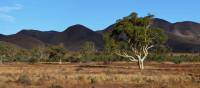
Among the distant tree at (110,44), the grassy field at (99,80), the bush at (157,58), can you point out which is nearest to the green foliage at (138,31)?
the distant tree at (110,44)

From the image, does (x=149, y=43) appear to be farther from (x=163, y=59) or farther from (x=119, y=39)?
(x=163, y=59)

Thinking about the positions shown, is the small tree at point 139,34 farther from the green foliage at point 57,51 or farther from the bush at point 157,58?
the bush at point 157,58

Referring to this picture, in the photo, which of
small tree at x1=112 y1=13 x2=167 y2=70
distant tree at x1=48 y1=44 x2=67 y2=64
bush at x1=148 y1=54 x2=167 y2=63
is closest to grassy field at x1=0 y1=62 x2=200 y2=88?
small tree at x1=112 y1=13 x2=167 y2=70

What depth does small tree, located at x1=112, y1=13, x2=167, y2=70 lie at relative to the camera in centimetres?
7388

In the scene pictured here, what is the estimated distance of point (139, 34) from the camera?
73.8 metres

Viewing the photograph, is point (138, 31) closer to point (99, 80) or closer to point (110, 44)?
point (110, 44)

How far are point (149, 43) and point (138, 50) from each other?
2462mm

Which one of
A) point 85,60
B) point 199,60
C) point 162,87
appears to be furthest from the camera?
point 85,60

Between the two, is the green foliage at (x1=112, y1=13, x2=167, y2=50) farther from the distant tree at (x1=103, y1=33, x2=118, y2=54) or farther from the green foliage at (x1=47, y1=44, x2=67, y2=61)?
the green foliage at (x1=47, y1=44, x2=67, y2=61)

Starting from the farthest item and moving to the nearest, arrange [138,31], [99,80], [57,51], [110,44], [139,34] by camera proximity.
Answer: [57,51], [110,44], [139,34], [138,31], [99,80]

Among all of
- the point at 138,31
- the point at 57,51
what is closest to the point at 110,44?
the point at 138,31

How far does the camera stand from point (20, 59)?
6988 inches

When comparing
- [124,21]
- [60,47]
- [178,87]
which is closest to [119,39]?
[124,21]

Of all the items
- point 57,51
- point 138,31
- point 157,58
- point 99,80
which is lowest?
point 99,80
